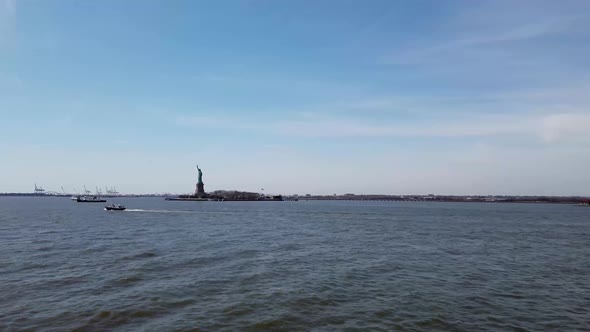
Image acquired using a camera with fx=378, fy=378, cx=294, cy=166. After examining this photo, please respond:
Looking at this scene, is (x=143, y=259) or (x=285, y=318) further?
(x=143, y=259)

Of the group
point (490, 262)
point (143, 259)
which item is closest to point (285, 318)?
point (143, 259)

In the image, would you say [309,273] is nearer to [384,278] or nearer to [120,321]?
[384,278]

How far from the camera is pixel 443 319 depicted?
53.9 ft

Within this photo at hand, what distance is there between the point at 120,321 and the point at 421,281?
16.9 metres

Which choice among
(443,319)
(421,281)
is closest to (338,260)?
(421,281)

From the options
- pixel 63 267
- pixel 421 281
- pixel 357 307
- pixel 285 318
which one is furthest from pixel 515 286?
pixel 63 267

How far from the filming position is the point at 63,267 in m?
26.5

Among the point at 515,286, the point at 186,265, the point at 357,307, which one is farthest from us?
the point at 186,265

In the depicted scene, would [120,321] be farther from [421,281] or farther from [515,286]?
[515,286]

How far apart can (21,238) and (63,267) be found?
22186 mm

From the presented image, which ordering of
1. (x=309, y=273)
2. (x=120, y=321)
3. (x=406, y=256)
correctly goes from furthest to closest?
1. (x=406, y=256)
2. (x=309, y=273)
3. (x=120, y=321)

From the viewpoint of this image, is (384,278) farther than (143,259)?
No

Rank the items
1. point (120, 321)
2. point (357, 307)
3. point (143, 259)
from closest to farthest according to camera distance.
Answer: point (120, 321) < point (357, 307) < point (143, 259)

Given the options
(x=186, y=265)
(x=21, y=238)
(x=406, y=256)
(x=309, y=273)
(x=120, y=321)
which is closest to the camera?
(x=120, y=321)
